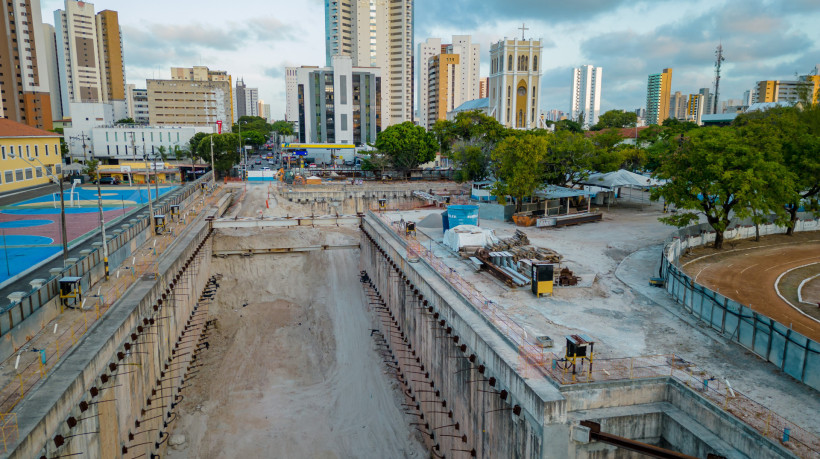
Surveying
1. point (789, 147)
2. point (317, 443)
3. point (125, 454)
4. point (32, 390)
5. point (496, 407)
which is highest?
point (789, 147)

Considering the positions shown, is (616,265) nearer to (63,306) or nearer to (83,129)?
(63,306)

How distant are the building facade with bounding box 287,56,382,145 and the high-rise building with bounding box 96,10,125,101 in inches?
3686

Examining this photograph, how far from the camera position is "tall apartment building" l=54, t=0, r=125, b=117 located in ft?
565

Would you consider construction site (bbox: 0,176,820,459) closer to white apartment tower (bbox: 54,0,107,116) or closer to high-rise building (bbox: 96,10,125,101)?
white apartment tower (bbox: 54,0,107,116)

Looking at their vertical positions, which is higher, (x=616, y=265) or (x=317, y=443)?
(x=616, y=265)

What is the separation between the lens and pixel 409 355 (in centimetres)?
2958

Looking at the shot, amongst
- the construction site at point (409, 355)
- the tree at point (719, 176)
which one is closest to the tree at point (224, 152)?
the construction site at point (409, 355)

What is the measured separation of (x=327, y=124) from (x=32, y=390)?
407ft

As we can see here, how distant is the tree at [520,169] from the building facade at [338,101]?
93958mm

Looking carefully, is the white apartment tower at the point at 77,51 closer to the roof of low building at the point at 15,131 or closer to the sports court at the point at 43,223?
the roof of low building at the point at 15,131

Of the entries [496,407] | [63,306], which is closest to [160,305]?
[63,306]

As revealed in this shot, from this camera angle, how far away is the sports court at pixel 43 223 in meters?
34.6

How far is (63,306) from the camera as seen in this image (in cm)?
2145

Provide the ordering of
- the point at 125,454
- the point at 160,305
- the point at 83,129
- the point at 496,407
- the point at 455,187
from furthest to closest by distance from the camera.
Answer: the point at 83,129 < the point at 455,187 < the point at 160,305 < the point at 125,454 < the point at 496,407
